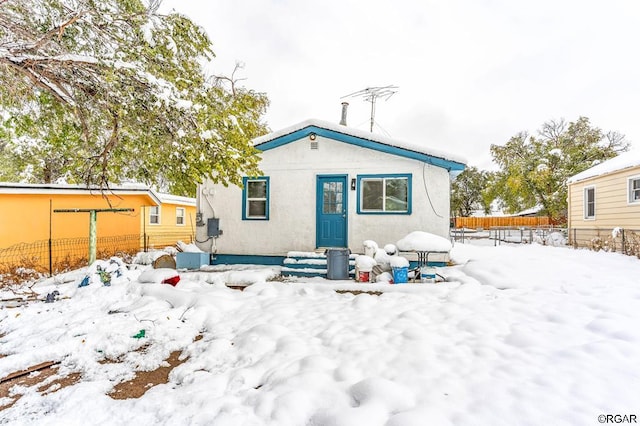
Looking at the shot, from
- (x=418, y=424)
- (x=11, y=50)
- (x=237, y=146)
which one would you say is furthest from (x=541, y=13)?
(x=11, y=50)

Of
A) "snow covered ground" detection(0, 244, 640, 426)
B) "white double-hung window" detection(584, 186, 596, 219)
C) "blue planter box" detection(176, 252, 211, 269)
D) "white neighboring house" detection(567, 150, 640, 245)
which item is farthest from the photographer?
"white double-hung window" detection(584, 186, 596, 219)

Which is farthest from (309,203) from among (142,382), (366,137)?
(142,382)

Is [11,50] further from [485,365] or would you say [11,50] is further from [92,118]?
[485,365]

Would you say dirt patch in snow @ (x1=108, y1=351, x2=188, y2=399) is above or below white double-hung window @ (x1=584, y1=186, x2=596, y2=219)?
below

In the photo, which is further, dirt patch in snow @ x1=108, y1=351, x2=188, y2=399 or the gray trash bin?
the gray trash bin

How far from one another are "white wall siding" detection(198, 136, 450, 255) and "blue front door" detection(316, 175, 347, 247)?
0.15m

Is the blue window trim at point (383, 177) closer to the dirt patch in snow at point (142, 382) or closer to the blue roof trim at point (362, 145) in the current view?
the blue roof trim at point (362, 145)

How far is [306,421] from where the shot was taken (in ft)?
7.41

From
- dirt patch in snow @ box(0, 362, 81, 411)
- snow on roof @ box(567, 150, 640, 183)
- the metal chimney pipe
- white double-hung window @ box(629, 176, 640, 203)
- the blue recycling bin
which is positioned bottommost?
dirt patch in snow @ box(0, 362, 81, 411)

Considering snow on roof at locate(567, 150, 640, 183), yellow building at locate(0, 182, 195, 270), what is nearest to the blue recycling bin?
yellow building at locate(0, 182, 195, 270)

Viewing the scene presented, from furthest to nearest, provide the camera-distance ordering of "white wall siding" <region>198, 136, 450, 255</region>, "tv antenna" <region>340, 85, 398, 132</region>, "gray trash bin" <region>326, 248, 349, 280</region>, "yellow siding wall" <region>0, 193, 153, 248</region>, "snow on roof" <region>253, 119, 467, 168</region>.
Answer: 1. "tv antenna" <region>340, 85, 398, 132</region>
2. "yellow siding wall" <region>0, 193, 153, 248</region>
3. "white wall siding" <region>198, 136, 450, 255</region>
4. "snow on roof" <region>253, 119, 467, 168</region>
5. "gray trash bin" <region>326, 248, 349, 280</region>

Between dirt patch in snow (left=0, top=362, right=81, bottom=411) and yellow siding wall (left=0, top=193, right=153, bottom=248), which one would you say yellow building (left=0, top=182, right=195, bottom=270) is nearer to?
yellow siding wall (left=0, top=193, right=153, bottom=248)

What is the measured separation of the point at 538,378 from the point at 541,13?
12.7m

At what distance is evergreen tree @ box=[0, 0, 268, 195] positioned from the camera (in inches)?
173
